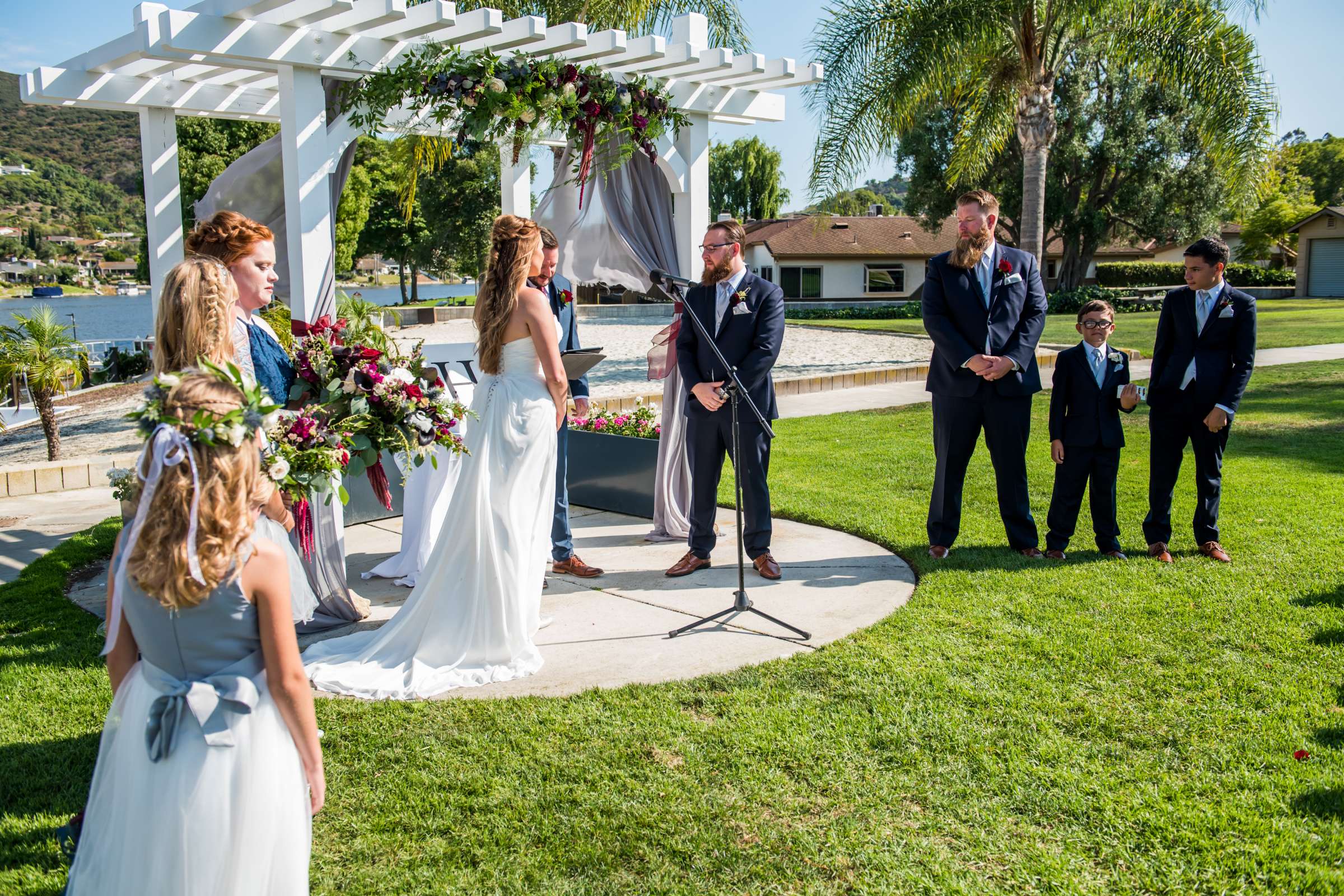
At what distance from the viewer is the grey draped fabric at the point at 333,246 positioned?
5273mm

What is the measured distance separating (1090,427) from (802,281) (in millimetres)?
48053

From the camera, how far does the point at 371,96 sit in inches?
243

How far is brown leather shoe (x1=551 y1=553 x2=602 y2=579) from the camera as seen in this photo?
20.2 feet

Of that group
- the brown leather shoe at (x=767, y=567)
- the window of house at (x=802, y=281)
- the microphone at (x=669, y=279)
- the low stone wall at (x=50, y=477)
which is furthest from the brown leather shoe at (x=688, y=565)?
the window of house at (x=802, y=281)

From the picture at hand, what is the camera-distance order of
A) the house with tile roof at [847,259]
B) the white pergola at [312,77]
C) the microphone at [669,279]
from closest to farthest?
Answer: the microphone at [669,279], the white pergola at [312,77], the house with tile roof at [847,259]

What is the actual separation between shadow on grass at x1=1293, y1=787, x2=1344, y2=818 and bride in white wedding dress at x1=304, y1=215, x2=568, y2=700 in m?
3.03

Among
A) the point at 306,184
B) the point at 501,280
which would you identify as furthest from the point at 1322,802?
the point at 306,184

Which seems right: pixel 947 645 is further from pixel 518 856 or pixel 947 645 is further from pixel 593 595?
pixel 518 856

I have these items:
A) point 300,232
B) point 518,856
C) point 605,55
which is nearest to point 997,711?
point 518,856

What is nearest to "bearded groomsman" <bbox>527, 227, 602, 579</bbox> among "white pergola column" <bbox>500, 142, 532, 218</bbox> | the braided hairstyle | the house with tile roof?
"white pergola column" <bbox>500, 142, 532, 218</bbox>

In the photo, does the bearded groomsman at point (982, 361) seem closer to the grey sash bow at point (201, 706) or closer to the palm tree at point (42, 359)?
the grey sash bow at point (201, 706)

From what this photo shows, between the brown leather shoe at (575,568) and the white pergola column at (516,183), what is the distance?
3168mm

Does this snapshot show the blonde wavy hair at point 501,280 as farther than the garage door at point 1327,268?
No

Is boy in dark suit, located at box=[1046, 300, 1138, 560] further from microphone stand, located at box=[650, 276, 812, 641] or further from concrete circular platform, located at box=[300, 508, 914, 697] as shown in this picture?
microphone stand, located at box=[650, 276, 812, 641]
